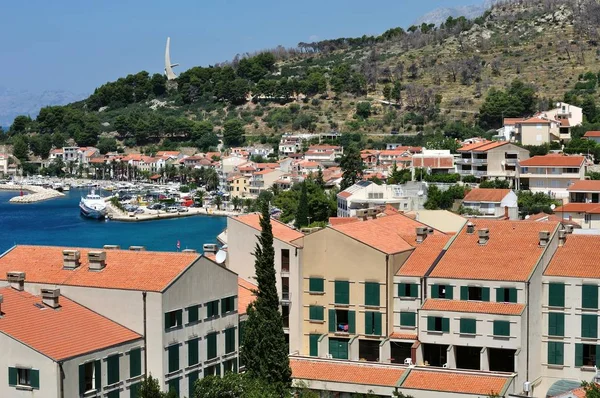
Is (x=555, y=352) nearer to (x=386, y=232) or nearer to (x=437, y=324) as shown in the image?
(x=437, y=324)

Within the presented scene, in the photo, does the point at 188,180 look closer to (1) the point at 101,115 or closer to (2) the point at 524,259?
(1) the point at 101,115

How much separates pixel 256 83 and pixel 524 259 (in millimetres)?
92541

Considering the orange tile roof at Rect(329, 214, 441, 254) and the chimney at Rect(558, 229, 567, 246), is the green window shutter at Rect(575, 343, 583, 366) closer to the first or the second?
the chimney at Rect(558, 229, 567, 246)

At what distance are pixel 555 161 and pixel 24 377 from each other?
34.9 metres

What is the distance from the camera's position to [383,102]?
92875 mm

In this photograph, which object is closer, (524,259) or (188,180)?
(524,259)

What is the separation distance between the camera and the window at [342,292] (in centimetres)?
2088

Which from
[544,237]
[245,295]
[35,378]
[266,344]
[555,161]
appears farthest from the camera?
[555,161]

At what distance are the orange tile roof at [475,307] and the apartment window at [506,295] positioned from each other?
0.33 ft

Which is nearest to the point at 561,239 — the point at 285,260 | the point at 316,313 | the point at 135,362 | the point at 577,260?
the point at 577,260

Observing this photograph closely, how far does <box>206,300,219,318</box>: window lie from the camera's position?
17938 mm

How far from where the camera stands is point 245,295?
20.4 m

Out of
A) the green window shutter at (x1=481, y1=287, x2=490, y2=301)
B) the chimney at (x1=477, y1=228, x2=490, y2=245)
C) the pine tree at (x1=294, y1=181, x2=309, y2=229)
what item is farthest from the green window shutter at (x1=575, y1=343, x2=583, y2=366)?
the pine tree at (x1=294, y1=181, x2=309, y2=229)

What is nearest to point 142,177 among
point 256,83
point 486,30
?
point 256,83
